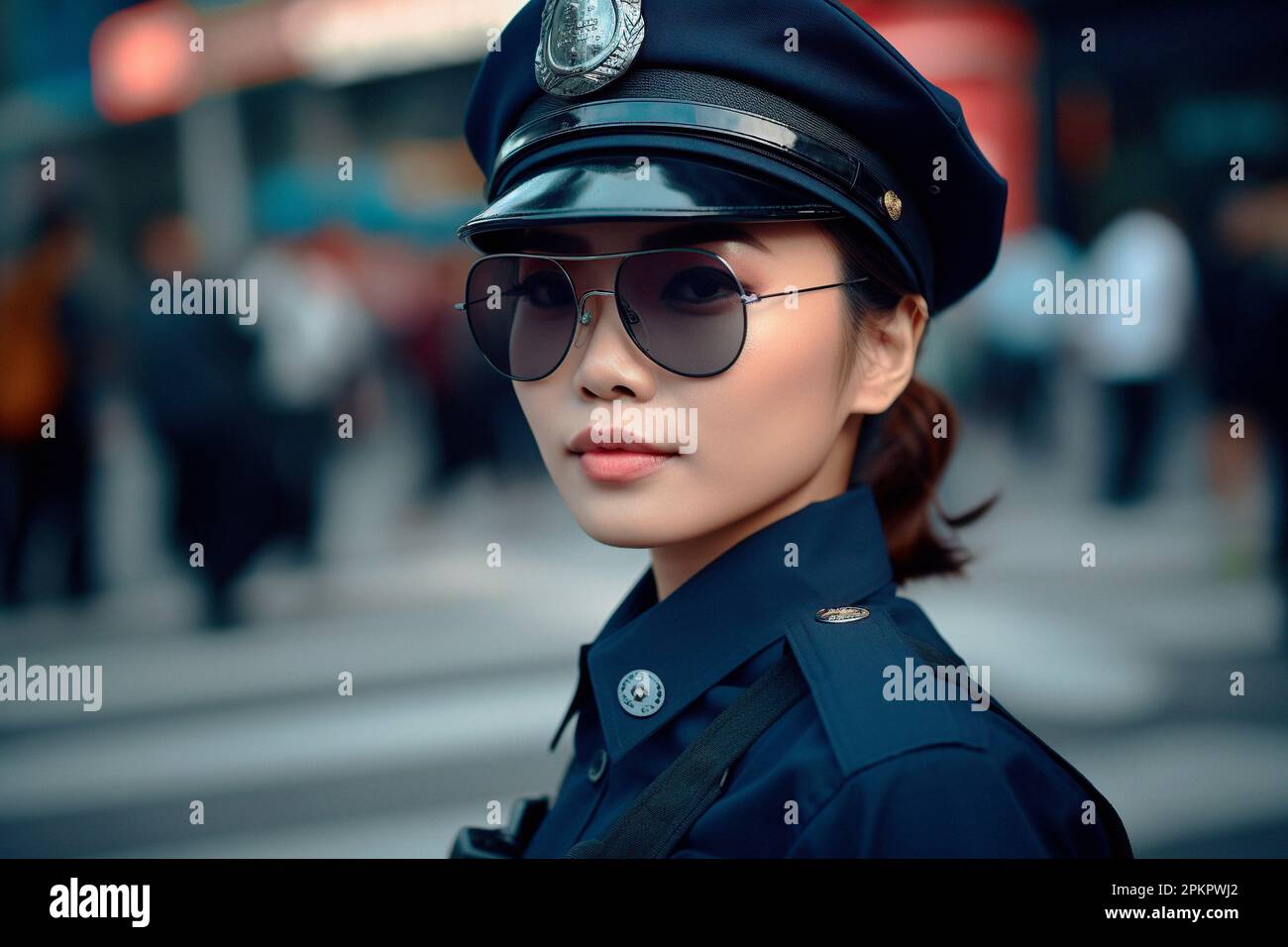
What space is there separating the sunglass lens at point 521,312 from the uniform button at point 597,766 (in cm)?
Result: 49

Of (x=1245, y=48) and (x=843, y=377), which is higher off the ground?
(x=1245, y=48)

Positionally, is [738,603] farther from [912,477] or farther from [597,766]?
[912,477]

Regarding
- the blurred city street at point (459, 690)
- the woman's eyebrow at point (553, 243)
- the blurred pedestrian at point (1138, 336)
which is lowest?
the blurred city street at point (459, 690)

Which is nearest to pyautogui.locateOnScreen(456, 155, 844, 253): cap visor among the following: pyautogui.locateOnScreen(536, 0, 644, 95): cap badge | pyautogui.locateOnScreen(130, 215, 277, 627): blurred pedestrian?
pyautogui.locateOnScreen(536, 0, 644, 95): cap badge

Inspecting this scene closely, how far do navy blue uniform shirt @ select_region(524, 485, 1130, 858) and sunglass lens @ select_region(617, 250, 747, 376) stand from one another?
0.26 m

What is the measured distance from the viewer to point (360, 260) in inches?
517

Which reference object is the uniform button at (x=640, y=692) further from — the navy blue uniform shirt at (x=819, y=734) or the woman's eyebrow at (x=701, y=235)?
the woman's eyebrow at (x=701, y=235)

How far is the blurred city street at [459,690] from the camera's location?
4555mm

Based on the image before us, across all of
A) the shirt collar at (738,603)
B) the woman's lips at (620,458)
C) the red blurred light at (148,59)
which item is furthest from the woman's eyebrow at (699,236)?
the red blurred light at (148,59)

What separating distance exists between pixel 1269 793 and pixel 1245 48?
8049 mm

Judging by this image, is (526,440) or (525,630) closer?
(525,630)

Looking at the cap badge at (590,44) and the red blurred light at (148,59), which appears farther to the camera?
the red blurred light at (148,59)

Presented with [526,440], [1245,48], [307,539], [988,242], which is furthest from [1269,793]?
[526,440]
